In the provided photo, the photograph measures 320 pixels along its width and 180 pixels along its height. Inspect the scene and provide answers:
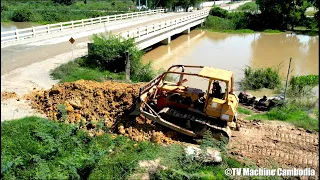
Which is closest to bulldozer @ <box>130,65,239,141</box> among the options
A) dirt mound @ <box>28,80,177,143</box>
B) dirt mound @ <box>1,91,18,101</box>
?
dirt mound @ <box>28,80,177,143</box>

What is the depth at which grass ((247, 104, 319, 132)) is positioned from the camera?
11211 millimetres

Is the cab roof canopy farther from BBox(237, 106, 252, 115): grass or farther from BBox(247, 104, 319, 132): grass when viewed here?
BBox(237, 106, 252, 115): grass

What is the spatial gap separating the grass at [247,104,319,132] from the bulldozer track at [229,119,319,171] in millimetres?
517

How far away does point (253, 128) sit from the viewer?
35.9 feet

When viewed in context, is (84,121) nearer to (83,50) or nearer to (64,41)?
(83,50)

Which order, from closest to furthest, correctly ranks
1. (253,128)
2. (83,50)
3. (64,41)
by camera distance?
1. (253,128)
2. (83,50)
3. (64,41)

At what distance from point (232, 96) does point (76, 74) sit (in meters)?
7.83

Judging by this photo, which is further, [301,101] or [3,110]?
[301,101]

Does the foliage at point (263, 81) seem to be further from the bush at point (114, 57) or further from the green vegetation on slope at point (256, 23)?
the green vegetation on slope at point (256, 23)

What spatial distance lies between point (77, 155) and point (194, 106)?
3826 mm

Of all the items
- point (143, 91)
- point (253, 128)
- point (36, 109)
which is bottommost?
point (253, 128)

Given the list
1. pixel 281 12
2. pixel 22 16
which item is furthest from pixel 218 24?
pixel 22 16

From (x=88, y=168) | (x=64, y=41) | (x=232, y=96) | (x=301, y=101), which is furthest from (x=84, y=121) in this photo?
(x=64, y=41)

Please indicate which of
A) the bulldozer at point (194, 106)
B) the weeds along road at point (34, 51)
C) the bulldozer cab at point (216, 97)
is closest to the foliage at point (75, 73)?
the weeds along road at point (34, 51)
